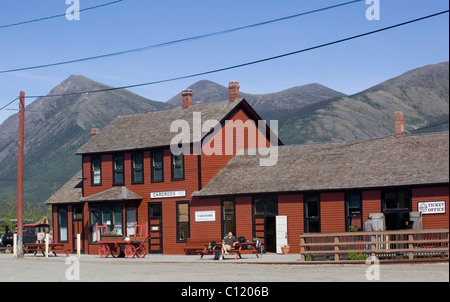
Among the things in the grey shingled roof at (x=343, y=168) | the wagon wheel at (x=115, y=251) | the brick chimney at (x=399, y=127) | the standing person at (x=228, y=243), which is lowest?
the wagon wheel at (x=115, y=251)

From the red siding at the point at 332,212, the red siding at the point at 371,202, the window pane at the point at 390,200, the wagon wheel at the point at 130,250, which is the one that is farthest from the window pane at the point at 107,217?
the window pane at the point at 390,200

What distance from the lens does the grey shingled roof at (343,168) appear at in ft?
136

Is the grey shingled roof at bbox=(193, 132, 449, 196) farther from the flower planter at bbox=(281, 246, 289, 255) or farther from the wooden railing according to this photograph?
the wooden railing

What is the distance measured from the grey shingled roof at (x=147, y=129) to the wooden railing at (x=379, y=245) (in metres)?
17.4

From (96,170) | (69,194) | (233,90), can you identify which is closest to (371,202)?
(233,90)

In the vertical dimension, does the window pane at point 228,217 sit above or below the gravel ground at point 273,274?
above

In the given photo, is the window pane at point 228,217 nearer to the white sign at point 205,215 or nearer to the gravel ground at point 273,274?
the white sign at point 205,215

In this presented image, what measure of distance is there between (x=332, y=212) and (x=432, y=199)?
5530mm

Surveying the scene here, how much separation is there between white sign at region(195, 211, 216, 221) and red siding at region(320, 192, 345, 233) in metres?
7.18

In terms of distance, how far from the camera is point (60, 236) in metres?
56.7

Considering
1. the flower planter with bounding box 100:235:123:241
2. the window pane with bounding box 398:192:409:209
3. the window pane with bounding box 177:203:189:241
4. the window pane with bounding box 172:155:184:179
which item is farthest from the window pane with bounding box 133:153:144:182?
the window pane with bounding box 398:192:409:209
